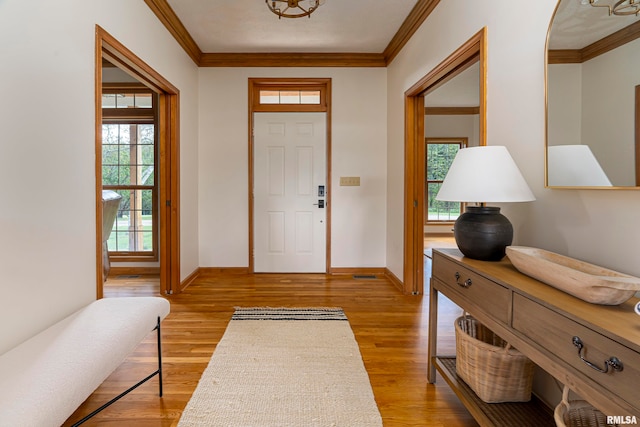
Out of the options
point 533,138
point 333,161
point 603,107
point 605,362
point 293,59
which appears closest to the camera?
point 605,362

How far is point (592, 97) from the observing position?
1.33m

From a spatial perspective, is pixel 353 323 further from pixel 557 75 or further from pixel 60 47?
pixel 60 47

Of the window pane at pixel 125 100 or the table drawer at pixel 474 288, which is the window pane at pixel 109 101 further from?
the table drawer at pixel 474 288

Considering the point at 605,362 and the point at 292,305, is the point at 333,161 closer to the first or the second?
the point at 292,305

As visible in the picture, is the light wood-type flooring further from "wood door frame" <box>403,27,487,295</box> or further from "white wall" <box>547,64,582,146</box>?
"white wall" <box>547,64,582,146</box>

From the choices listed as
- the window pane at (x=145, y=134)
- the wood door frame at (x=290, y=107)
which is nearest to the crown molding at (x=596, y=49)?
the wood door frame at (x=290, y=107)

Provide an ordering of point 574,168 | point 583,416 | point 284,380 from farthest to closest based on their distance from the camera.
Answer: point 284,380 < point 574,168 < point 583,416

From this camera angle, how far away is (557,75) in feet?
4.95

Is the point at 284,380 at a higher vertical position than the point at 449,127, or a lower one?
lower

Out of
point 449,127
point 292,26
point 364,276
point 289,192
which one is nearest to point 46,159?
point 292,26

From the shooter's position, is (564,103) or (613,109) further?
(564,103)

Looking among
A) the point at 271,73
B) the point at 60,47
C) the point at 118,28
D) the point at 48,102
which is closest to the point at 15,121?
the point at 48,102

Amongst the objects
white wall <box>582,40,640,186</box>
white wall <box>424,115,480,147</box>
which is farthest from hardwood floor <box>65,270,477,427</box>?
white wall <box>424,115,480,147</box>

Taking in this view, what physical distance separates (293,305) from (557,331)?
8.23 ft
